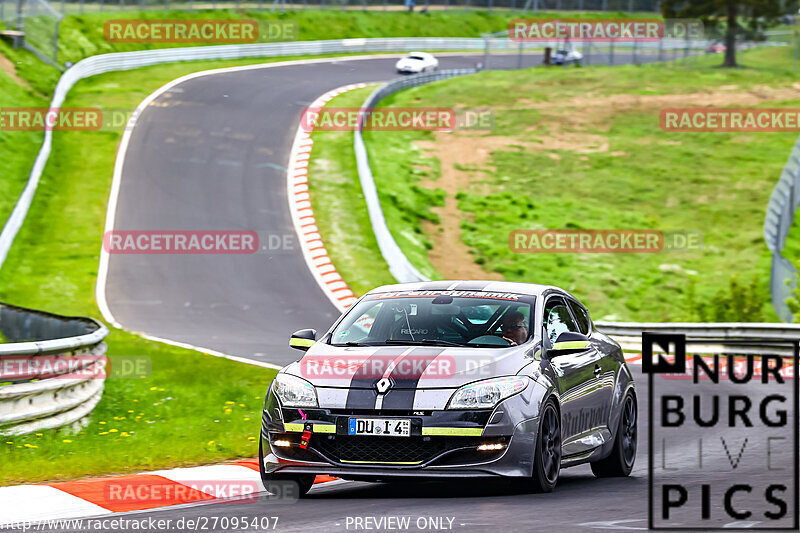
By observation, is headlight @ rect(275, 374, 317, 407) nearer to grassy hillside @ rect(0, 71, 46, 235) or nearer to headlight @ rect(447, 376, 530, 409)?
headlight @ rect(447, 376, 530, 409)

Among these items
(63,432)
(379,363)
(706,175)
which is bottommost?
(706,175)

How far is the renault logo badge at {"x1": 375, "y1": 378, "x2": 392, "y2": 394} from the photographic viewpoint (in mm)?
8211

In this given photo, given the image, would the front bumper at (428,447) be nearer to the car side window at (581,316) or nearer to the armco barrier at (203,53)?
the car side window at (581,316)

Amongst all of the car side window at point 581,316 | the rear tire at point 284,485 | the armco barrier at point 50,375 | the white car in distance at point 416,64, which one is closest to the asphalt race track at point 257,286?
the rear tire at point 284,485

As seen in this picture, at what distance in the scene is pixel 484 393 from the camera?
27.1 feet

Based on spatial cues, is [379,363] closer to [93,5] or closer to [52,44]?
[52,44]

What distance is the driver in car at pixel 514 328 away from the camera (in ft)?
29.8

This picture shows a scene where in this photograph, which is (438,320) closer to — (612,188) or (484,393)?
(484,393)

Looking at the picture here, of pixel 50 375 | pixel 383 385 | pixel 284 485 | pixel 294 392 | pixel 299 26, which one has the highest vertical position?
pixel 299 26

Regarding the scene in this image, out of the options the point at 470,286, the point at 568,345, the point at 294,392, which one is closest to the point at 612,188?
the point at 470,286

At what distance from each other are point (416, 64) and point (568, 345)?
5350 centimetres

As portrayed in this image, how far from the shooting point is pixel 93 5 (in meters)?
58.0

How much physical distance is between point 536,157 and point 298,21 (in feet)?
93.2

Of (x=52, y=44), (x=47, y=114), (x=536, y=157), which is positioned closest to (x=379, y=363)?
(x=47, y=114)
